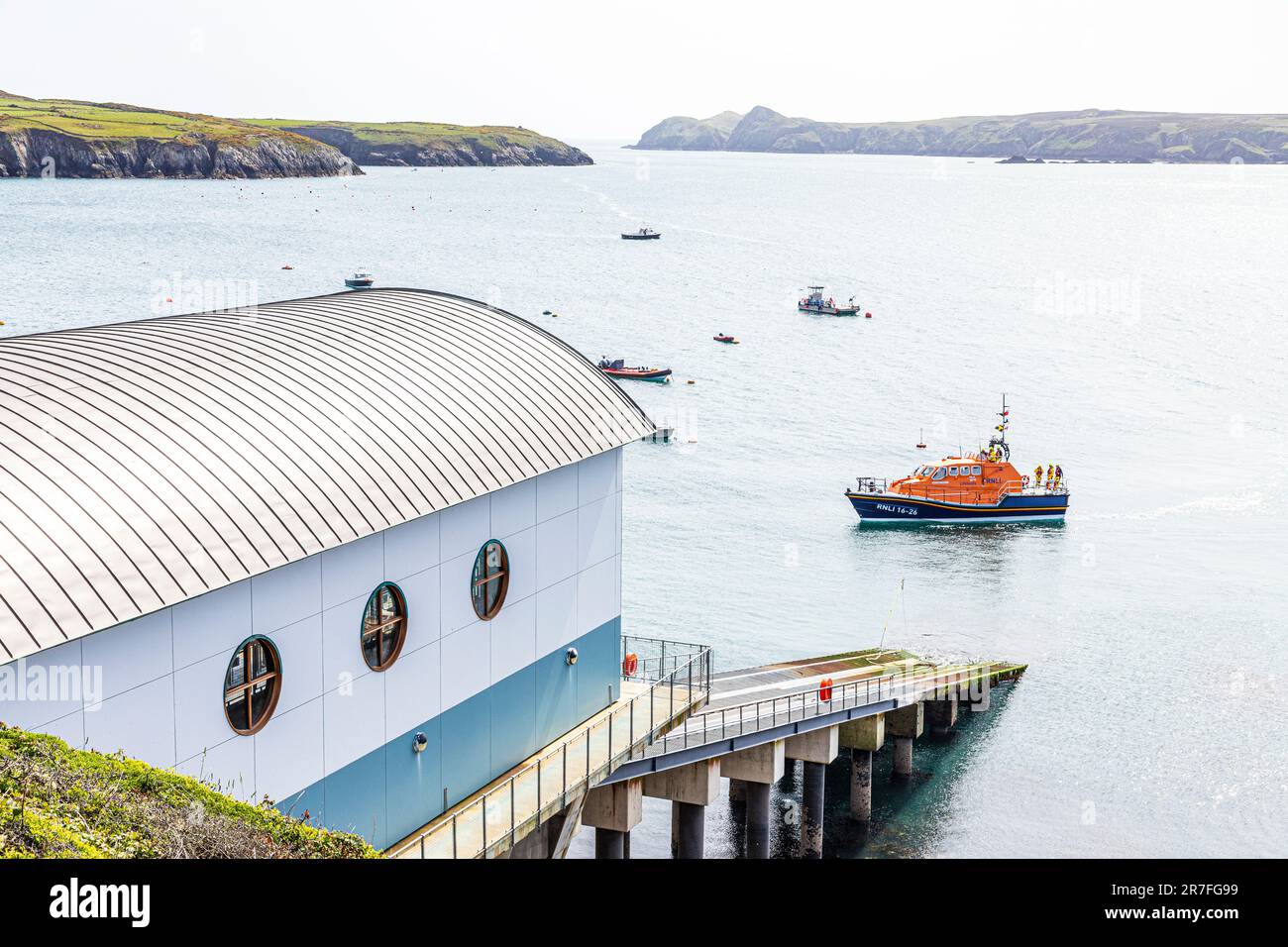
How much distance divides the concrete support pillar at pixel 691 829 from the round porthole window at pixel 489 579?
969cm

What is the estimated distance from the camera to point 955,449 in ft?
281

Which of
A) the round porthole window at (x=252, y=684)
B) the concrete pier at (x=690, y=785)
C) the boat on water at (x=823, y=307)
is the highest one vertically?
the round porthole window at (x=252, y=684)

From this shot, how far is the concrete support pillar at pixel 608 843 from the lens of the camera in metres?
30.2

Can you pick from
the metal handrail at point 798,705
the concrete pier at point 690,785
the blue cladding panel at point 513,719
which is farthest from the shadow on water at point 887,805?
the blue cladding panel at point 513,719

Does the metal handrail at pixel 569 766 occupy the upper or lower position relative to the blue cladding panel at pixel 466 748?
lower

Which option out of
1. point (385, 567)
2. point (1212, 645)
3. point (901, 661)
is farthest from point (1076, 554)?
point (385, 567)

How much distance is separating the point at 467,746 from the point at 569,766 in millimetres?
2570

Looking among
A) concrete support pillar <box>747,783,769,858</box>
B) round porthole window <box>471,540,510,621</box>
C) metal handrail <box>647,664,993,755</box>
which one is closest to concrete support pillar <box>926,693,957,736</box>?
metal handrail <box>647,664,993,755</box>

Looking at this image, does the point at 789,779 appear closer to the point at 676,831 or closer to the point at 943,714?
the point at 943,714

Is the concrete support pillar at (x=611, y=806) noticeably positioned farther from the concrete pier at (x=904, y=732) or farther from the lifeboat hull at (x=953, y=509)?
the lifeboat hull at (x=953, y=509)

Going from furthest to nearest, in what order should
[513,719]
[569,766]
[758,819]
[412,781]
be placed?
[758,819], [569,766], [513,719], [412,781]

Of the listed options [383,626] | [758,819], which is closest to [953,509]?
[758,819]

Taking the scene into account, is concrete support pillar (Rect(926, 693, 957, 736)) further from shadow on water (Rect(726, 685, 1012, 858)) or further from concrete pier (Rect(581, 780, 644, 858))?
concrete pier (Rect(581, 780, 644, 858))
